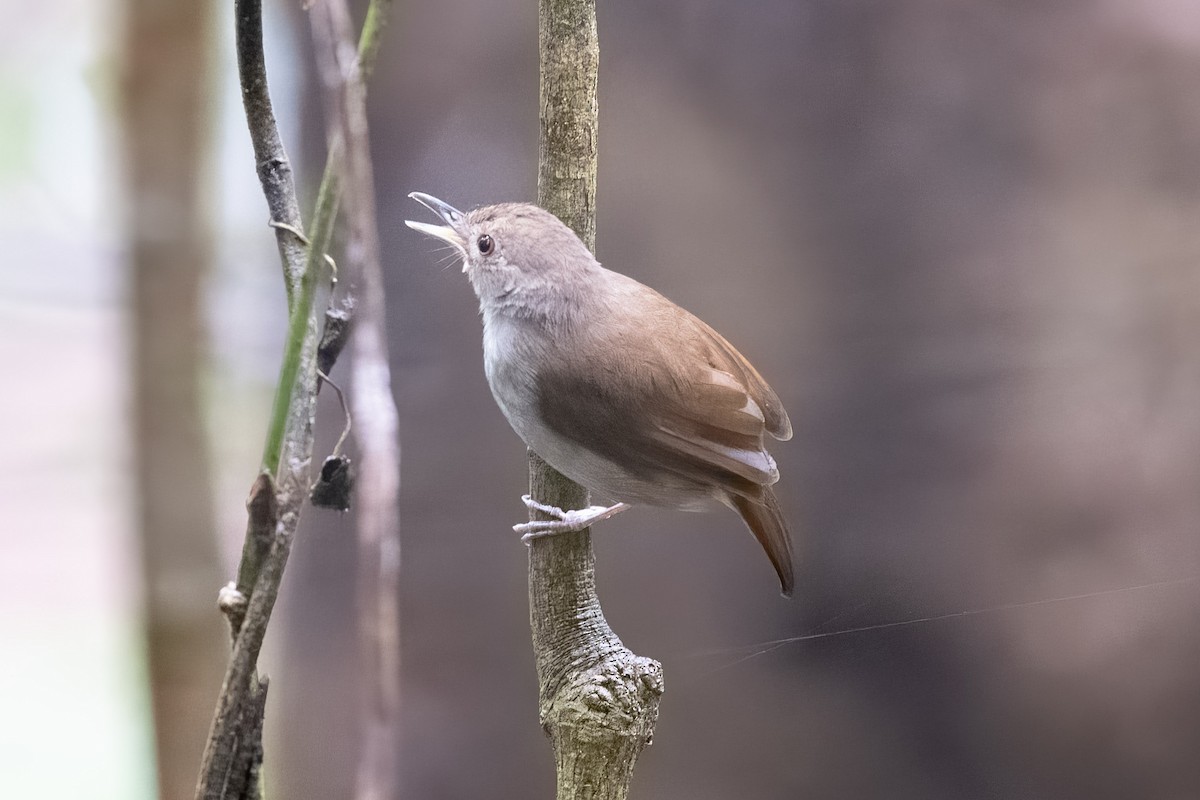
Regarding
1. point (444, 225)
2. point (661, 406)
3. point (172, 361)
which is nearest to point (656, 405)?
point (661, 406)

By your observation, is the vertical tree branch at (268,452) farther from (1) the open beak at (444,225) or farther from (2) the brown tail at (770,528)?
(2) the brown tail at (770,528)

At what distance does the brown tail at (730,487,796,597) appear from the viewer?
2.90 feet

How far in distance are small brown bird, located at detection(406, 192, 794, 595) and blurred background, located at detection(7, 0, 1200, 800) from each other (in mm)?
138

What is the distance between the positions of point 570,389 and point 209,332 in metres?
0.39

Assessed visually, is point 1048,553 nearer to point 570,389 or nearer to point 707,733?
point 707,733

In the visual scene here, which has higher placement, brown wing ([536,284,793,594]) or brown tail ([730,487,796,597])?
brown wing ([536,284,793,594])

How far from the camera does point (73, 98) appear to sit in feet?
2.64

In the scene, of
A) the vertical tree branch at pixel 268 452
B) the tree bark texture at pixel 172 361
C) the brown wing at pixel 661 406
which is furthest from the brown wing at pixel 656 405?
the tree bark texture at pixel 172 361

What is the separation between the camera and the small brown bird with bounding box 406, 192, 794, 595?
792 mm

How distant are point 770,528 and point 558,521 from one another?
24 centimetres

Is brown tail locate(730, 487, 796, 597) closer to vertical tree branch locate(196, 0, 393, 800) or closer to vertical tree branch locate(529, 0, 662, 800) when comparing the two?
vertical tree branch locate(529, 0, 662, 800)

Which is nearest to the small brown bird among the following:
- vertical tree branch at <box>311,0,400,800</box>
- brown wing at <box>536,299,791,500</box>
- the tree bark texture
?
brown wing at <box>536,299,791,500</box>

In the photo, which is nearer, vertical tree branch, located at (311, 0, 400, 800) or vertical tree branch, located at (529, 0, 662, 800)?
vertical tree branch, located at (311, 0, 400, 800)

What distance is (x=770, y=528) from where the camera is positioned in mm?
907
